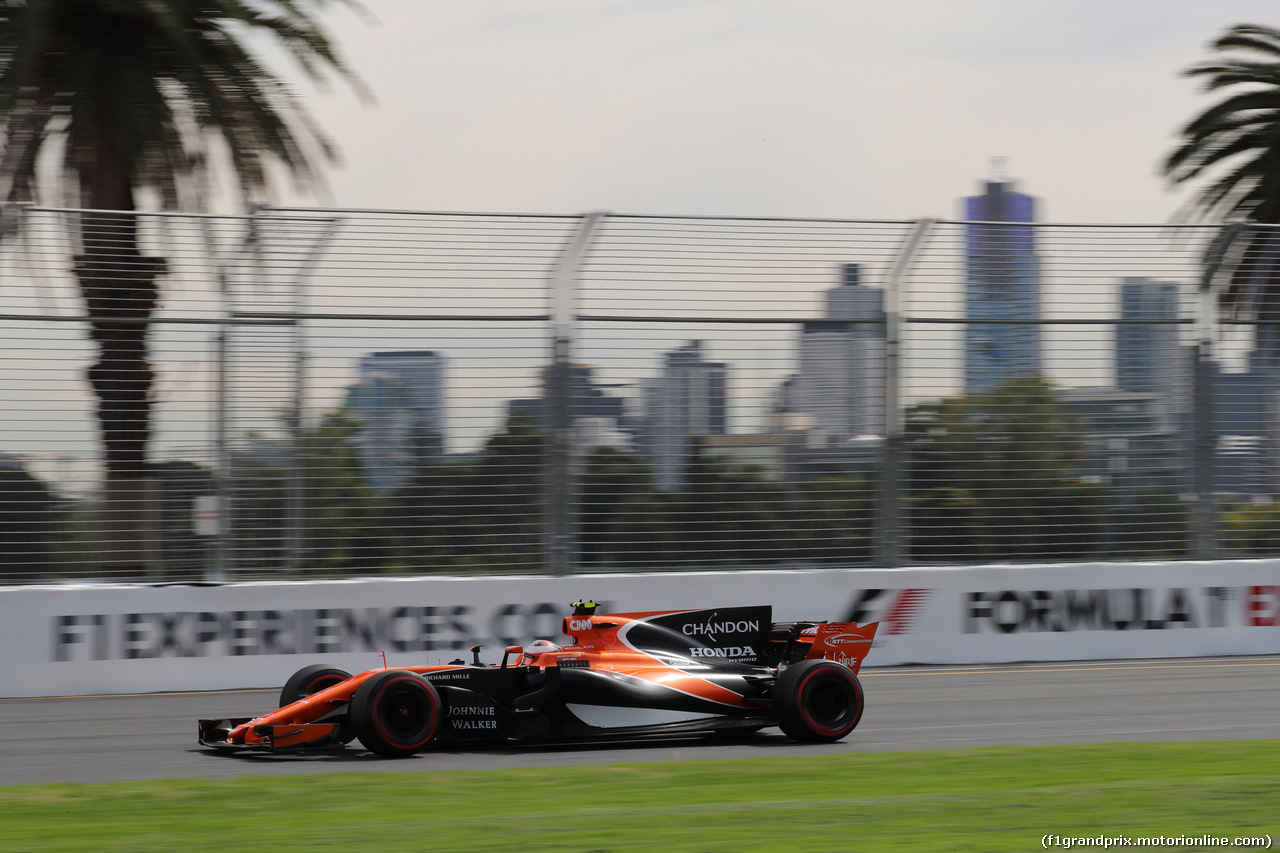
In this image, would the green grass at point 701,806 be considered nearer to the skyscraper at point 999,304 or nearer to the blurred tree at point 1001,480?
the blurred tree at point 1001,480

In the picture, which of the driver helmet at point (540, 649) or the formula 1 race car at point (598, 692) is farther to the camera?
the driver helmet at point (540, 649)

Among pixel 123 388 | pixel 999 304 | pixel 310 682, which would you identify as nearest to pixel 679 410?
pixel 999 304

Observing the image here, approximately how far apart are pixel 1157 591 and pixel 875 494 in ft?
8.71

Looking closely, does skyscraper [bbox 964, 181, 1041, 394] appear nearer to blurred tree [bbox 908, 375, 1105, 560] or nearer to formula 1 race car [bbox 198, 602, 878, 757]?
blurred tree [bbox 908, 375, 1105, 560]

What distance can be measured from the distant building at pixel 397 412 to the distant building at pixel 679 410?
1.71 metres

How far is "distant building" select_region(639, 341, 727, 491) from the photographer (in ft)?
38.0

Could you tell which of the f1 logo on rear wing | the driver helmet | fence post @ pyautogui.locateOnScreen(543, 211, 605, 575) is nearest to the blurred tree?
fence post @ pyautogui.locateOnScreen(543, 211, 605, 575)

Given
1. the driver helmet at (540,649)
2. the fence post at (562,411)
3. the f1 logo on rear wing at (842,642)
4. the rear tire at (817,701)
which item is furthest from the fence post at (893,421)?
the driver helmet at (540,649)

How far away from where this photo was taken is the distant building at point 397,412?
1099 centimetres

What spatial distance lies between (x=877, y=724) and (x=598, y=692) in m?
1.98

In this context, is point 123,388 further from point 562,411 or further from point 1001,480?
point 1001,480

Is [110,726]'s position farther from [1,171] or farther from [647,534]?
[1,171]

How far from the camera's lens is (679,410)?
11.6 metres

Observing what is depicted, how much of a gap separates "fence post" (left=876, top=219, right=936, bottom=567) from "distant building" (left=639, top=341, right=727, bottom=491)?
1.50m
